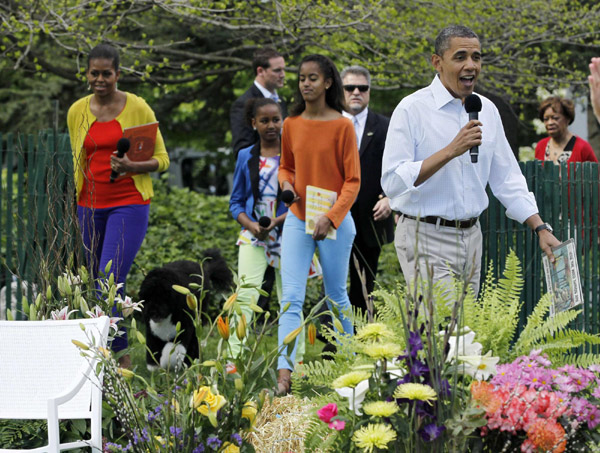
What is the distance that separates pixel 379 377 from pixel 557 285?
6.05 feet

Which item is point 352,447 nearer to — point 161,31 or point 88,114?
point 88,114

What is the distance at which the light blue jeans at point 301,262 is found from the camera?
6285 millimetres

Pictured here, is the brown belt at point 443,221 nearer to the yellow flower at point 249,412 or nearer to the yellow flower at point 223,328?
the yellow flower at point 249,412

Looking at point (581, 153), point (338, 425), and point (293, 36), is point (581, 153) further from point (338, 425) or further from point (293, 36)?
point (338, 425)

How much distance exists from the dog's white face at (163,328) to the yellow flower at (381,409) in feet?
12.9

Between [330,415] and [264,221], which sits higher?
[264,221]

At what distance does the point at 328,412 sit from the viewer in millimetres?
3084

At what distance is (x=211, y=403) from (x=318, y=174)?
3.32 metres

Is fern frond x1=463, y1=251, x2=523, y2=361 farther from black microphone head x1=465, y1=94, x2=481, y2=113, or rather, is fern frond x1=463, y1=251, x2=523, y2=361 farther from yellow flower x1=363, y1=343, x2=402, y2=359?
black microphone head x1=465, y1=94, x2=481, y2=113

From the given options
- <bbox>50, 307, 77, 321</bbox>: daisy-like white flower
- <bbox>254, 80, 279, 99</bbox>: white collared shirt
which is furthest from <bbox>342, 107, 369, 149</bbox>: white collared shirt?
<bbox>50, 307, 77, 321</bbox>: daisy-like white flower

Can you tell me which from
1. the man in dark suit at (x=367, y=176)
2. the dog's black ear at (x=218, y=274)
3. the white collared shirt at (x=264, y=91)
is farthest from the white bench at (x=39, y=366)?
the white collared shirt at (x=264, y=91)

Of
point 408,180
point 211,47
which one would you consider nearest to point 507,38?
point 211,47

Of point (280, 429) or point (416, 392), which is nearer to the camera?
point (416, 392)

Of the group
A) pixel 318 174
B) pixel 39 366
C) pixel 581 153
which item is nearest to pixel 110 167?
pixel 318 174
